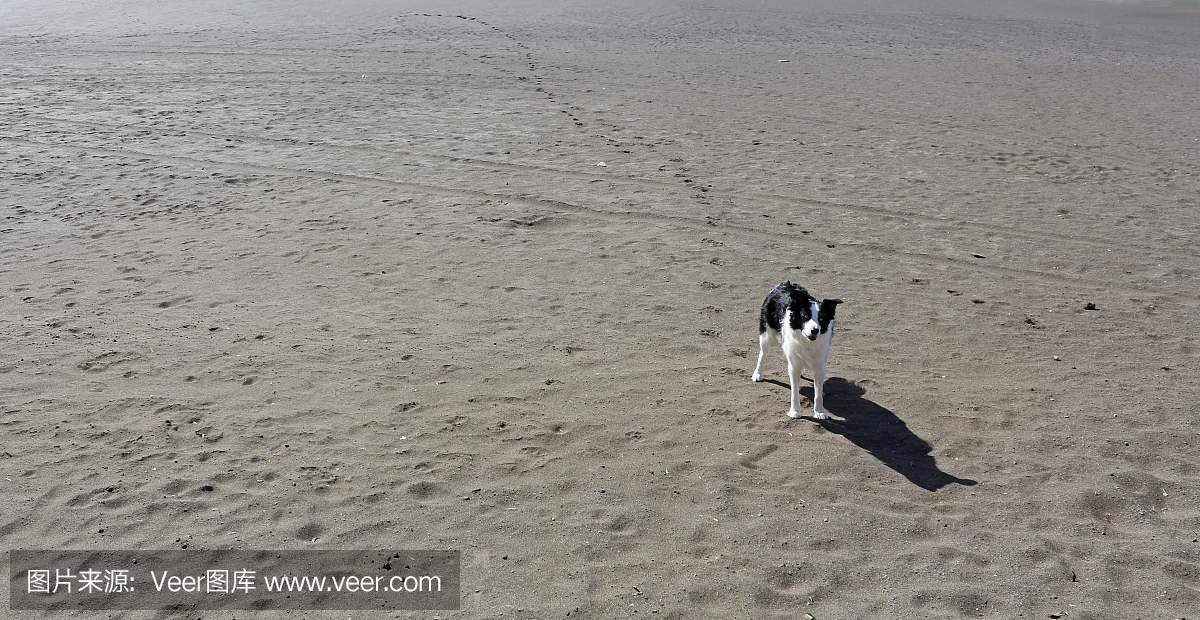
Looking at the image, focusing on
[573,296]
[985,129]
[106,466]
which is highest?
[985,129]

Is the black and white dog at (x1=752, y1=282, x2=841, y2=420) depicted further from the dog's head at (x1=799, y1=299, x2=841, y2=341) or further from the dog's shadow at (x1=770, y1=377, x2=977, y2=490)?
the dog's shadow at (x1=770, y1=377, x2=977, y2=490)

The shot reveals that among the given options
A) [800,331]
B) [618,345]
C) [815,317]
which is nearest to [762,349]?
[800,331]

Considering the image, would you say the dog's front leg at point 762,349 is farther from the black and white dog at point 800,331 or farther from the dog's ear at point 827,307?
the dog's ear at point 827,307

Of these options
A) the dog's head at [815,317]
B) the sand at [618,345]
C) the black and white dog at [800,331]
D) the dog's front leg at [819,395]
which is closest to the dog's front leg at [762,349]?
the black and white dog at [800,331]

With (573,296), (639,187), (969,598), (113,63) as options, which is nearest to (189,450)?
(573,296)

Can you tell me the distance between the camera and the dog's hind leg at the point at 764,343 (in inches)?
249

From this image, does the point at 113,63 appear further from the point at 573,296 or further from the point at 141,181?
the point at 573,296

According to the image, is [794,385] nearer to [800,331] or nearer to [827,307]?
[800,331]

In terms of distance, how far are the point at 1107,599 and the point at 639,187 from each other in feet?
27.0

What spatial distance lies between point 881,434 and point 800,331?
41.6 inches

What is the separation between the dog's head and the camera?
17.7 ft

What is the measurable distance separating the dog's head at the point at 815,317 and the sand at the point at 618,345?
0.87m

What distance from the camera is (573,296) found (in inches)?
327

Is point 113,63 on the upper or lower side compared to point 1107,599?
upper
